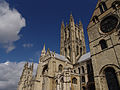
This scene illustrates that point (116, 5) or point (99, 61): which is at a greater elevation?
point (116, 5)

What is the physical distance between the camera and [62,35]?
51.8 metres

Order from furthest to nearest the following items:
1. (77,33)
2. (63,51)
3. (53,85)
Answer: (77,33) → (63,51) → (53,85)

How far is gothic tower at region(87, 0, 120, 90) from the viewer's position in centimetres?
1571

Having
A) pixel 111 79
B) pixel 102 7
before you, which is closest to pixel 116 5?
pixel 102 7

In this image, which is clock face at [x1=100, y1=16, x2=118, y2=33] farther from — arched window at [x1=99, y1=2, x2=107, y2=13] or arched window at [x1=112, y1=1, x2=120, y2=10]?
arched window at [x1=99, y1=2, x2=107, y2=13]

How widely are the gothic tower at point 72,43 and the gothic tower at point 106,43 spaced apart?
18.6 metres

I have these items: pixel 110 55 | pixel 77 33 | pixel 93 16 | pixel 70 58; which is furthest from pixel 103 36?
pixel 77 33

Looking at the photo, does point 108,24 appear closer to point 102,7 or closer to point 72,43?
point 102,7

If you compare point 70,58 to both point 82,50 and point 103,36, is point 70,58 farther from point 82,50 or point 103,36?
point 103,36

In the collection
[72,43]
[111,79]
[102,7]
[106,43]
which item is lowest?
[111,79]

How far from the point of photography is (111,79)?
1569 centimetres

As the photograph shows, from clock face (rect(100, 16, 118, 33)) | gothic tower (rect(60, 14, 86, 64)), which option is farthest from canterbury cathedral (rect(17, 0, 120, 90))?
gothic tower (rect(60, 14, 86, 64))

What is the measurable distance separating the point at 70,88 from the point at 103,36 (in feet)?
41.3

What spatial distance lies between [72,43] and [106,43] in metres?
24.4
